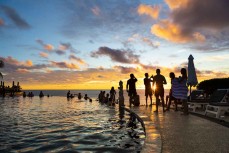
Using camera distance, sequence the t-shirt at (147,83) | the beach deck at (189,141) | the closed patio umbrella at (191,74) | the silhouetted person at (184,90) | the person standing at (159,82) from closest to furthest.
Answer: the beach deck at (189,141) → the silhouetted person at (184,90) → the person standing at (159,82) → the closed patio umbrella at (191,74) → the t-shirt at (147,83)

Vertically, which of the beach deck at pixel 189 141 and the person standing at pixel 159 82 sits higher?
the person standing at pixel 159 82

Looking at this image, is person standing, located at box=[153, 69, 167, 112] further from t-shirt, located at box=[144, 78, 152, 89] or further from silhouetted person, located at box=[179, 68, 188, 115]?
t-shirt, located at box=[144, 78, 152, 89]

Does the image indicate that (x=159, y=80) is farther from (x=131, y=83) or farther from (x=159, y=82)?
(x=131, y=83)

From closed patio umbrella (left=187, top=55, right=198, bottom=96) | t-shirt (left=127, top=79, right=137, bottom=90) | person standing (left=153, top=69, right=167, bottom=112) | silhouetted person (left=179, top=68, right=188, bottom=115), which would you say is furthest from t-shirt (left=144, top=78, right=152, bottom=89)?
silhouetted person (left=179, top=68, right=188, bottom=115)

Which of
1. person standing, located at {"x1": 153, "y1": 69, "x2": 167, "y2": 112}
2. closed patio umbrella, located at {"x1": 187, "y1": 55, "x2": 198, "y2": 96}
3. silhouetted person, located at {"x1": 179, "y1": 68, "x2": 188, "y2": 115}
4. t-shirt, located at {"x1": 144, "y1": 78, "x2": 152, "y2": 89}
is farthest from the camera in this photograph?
t-shirt, located at {"x1": 144, "y1": 78, "x2": 152, "y2": 89}

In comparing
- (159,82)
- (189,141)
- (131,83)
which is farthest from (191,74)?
(189,141)

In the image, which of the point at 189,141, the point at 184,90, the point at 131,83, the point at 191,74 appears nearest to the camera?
the point at 189,141

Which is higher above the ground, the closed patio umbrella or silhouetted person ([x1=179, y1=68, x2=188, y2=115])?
the closed patio umbrella

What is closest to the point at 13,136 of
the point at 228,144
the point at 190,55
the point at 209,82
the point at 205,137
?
the point at 205,137

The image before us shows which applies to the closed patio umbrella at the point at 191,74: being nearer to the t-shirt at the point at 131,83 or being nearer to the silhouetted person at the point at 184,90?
the t-shirt at the point at 131,83

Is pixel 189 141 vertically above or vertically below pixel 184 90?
below

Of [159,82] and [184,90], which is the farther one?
[159,82]

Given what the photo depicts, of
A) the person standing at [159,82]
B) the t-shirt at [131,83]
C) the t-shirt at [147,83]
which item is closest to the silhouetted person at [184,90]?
the person standing at [159,82]

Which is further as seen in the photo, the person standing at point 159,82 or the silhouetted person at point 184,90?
the person standing at point 159,82
